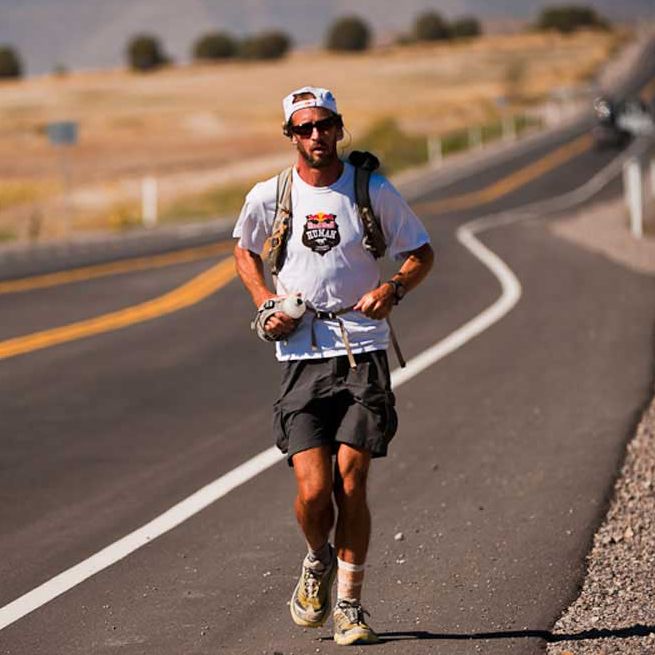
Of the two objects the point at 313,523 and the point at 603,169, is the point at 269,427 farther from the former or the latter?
the point at 603,169

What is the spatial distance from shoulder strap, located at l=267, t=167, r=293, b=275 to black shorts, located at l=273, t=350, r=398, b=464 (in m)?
0.43

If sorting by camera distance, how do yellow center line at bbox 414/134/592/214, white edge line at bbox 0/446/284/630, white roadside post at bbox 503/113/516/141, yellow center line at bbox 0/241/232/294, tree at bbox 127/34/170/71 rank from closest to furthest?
1. white edge line at bbox 0/446/284/630
2. yellow center line at bbox 0/241/232/294
3. yellow center line at bbox 414/134/592/214
4. white roadside post at bbox 503/113/516/141
5. tree at bbox 127/34/170/71

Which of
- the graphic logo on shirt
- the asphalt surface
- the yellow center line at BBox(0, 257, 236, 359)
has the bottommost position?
the yellow center line at BBox(0, 257, 236, 359)

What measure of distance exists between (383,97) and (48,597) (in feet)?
390

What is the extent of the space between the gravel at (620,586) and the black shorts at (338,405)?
3.49 feet

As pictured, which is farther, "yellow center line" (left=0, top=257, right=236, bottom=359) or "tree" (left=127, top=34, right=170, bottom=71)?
"tree" (left=127, top=34, right=170, bottom=71)

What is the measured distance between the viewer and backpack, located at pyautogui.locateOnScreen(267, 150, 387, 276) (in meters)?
6.88

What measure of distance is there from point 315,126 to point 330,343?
2.77ft

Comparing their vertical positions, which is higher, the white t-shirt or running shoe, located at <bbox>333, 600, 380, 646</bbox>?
the white t-shirt

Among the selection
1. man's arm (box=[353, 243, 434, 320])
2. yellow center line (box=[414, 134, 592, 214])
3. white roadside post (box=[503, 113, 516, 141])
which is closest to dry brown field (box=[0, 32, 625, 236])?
white roadside post (box=[503, 113, 516, 141])

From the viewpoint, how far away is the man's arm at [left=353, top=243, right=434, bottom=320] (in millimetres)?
6824

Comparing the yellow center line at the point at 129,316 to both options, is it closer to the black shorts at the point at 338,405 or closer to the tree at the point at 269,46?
the black shorts at the point at 338,405

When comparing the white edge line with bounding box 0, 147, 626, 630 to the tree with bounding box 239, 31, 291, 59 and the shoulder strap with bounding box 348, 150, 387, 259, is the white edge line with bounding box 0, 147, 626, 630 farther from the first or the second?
the tree with bounding box 239, 31, 291, 59

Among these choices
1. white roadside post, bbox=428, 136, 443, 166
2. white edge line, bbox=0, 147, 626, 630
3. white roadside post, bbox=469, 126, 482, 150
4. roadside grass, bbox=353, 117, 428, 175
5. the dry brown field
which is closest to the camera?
white edge line, bbox=0, 147, 626, 630
